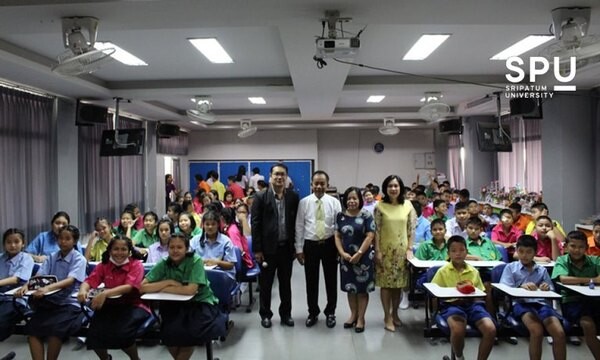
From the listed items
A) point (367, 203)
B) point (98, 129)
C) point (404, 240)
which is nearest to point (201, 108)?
point (98, 129)

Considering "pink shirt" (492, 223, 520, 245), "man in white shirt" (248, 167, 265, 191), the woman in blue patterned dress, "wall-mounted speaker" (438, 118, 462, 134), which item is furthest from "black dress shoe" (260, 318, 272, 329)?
"man in white shirt" (248, 167, 265, 191)

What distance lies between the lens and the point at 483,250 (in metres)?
4.21

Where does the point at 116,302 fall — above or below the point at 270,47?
below

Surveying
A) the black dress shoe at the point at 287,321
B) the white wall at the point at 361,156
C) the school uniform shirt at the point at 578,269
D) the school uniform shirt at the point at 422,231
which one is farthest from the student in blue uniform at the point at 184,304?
the white wall at the point at 361,156

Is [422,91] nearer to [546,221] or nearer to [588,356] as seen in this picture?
[546,221]

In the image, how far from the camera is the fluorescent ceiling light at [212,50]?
175 inches

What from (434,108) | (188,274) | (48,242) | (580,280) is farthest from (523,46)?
(48,242)

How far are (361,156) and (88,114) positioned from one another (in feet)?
25.6

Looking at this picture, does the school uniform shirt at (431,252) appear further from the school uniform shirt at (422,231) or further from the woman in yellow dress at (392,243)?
the school uniform shirt at (422,231)

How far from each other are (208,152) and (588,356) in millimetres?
10298

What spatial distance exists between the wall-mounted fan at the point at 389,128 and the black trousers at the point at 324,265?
5863 millimetres

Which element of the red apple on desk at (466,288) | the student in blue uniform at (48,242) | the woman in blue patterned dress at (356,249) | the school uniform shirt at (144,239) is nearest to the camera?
the red apple on desk at (466,288)

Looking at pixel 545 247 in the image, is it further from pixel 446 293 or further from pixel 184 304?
pixel 184 304

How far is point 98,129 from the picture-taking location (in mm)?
7539
